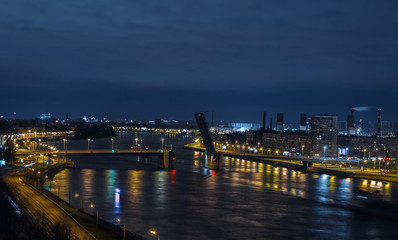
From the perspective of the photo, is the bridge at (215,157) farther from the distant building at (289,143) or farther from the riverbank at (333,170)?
the distant building at (289,143)

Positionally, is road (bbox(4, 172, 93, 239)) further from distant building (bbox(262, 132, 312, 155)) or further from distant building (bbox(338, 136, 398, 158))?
distant building (bbox(262, 132, 312, 155))

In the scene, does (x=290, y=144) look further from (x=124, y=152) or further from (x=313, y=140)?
(x=124, y=152)

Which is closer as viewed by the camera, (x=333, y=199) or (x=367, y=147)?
(x=333, y=199)

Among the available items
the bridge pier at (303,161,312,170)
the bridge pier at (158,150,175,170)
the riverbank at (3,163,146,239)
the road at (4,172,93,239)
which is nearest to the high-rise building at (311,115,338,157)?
the bridge pier at (303,161,312,170)

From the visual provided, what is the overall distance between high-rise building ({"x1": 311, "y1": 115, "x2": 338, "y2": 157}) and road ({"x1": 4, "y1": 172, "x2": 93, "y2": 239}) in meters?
29.6

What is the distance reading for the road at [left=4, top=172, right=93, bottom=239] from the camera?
35.3 feet

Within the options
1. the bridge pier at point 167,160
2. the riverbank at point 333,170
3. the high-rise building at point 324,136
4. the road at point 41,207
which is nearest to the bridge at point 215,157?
the riverbank at point 333,170

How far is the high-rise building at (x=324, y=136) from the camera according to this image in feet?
138

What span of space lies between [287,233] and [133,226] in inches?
153

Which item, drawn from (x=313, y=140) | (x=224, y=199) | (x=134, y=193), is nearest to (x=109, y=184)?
(x=134, y=193)

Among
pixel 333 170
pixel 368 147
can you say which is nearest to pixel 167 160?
pixel 333 170

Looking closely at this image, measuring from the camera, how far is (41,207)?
1295 centimetres

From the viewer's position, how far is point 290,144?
154 feet

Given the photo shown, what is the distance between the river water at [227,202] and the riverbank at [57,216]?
967 millimetres
